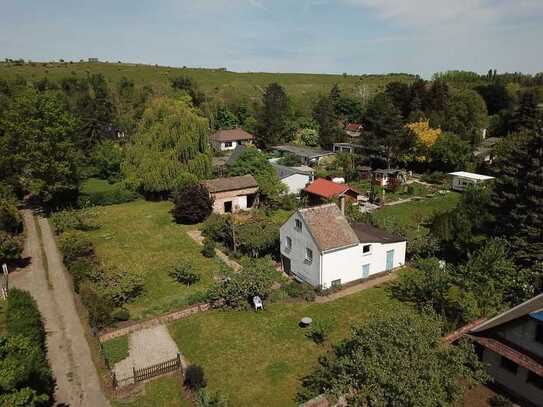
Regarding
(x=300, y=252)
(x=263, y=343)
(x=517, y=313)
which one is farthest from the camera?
(x=300, y=252)

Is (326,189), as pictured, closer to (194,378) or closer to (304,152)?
(304,152)

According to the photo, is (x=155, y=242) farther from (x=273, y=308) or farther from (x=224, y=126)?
(x=224, y=126)

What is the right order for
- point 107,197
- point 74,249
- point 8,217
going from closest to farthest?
1. point 74,249
2. point 8,217
3. point 107,197

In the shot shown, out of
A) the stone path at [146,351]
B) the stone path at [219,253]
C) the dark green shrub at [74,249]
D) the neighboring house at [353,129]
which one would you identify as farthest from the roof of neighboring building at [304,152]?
the stone path at [146,351]

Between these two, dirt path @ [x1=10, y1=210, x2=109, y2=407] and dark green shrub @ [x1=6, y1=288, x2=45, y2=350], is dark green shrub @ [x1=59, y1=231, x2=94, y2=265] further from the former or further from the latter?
dark green shrub @ [x1=6, y1=288, x2=45, y2=350]

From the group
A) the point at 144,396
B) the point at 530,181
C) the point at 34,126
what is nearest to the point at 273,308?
the point at 144,396

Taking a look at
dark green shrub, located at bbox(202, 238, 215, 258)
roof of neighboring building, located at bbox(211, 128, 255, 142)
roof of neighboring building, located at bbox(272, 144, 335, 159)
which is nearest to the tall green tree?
roof of neighboring building, located at bbox(211, 128, 255, 142)

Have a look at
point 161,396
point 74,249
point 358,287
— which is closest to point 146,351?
point 161,396
